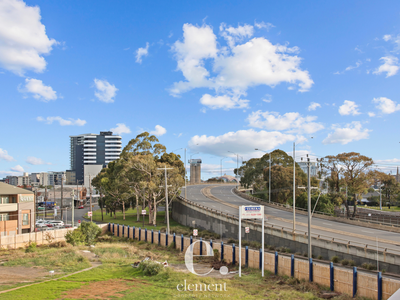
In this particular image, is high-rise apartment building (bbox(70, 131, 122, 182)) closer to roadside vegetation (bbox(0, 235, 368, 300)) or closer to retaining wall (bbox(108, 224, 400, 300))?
retaining wall (bbox(108, 224, 400, 300))

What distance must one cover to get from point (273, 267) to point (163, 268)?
7.57 m

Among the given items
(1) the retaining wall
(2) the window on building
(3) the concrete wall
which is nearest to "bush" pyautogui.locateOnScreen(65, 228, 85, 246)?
(1) the retaining wall

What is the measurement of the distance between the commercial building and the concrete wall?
24.5m

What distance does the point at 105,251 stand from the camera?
2895cm

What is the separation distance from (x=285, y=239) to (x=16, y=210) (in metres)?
38.4

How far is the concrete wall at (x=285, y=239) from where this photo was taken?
24522 mm

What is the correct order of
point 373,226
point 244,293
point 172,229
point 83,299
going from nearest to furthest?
1. point 83,299
2. point 244,293
3. point 373,226
4. point 172,229

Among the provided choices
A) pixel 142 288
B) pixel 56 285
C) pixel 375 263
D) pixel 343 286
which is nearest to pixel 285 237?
pixel 375 263

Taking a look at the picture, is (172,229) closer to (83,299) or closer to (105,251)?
(105,251)

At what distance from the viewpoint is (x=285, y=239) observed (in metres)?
33.1

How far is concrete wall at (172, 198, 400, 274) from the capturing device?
24.5 metres

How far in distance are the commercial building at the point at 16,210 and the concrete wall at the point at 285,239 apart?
24.5 metres

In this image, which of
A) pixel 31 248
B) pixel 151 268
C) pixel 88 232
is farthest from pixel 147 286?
pixel 31 248

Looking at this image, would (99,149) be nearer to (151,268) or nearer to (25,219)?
(25,219)
